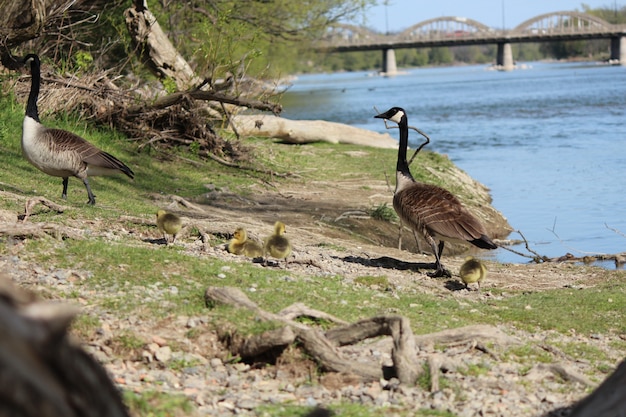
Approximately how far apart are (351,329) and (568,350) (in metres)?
2.47

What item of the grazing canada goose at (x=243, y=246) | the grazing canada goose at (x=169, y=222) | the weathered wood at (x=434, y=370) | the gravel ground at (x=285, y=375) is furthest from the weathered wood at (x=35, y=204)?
the weathered wood at (x=434, y=370)

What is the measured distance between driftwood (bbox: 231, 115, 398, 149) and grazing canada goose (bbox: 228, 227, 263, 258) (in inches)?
561

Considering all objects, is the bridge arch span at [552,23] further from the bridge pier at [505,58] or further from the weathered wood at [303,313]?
the weathered wood at [303,313]

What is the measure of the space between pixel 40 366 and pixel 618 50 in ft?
497

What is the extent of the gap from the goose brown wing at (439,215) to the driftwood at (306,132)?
46.3ft

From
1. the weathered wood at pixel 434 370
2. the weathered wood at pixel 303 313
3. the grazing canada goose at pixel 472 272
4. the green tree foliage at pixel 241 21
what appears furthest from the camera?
the green tree foliage at pixel 241 21

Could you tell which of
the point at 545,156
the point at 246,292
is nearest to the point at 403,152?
the point at 246,292

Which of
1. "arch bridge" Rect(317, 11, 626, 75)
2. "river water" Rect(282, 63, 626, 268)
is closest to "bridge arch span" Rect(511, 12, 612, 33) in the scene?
"arch bridge" Rect(317, 11, 626, 75)

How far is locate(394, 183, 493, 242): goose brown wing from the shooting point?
35.4 feet

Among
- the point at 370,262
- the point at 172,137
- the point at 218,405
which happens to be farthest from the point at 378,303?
the point at 172,137

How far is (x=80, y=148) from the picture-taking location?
12234 mm

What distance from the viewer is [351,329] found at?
277 inches

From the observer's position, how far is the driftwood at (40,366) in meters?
2.61

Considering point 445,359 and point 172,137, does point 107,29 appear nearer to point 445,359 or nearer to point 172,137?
point 172,137
